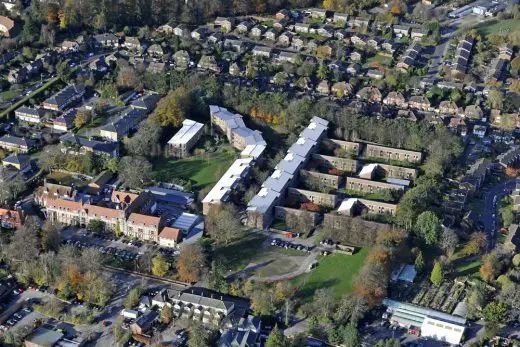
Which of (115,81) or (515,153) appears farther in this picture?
(115,81)

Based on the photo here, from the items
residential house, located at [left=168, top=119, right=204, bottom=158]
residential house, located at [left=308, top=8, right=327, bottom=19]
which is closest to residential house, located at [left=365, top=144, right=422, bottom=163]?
residential house, located at [left=168, top=119, right=204, bottom=158]

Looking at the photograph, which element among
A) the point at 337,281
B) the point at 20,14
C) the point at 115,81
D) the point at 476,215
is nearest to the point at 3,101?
the point at 115,81

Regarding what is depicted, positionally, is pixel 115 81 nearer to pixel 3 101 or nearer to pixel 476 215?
pixel 3 101

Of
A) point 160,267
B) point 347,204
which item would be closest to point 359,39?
point 347,204

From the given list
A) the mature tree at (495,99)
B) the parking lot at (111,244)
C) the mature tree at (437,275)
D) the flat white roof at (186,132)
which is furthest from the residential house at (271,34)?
the mature tree at (437,275)

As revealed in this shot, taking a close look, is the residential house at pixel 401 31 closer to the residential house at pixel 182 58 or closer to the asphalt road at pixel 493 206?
the residential house at pixel 182 58

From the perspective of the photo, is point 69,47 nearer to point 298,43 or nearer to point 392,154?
point 298,43
